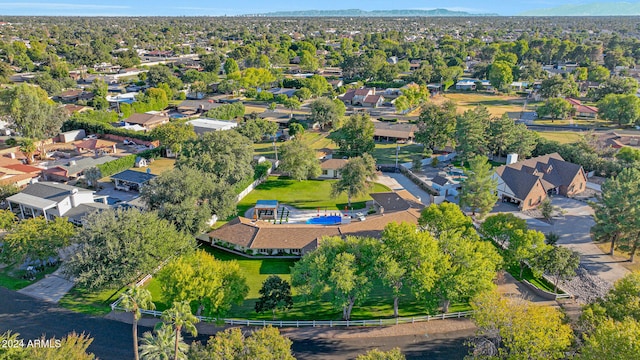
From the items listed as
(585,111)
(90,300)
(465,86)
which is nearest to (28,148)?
(90,300)

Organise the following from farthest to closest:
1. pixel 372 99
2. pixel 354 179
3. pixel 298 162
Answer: pixel 372 99
pixel 298 162
pixel 354 179

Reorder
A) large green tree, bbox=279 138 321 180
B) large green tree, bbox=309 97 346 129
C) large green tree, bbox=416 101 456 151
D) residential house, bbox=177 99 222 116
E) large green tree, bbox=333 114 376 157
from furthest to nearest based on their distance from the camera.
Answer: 1. residential house, bbox=177 99 222 116
2. large green tree, bbox=309 97 346 129
3. large green tree, bbox=416 101 456 151
4. large green tree, bbox=333 114 376 157
5. large green tree, bbox=279 138 321 180

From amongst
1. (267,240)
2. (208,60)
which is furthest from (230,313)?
(208,60)

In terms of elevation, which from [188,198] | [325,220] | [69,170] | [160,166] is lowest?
[160,166]

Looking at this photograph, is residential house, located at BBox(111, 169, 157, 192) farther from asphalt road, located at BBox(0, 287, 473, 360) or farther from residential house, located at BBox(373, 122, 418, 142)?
residential house, located at BBox(373, 122, 418, 142)

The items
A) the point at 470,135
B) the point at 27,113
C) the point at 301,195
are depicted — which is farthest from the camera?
the point at 27,113

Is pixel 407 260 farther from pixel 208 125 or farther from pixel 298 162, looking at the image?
pixel 208 125

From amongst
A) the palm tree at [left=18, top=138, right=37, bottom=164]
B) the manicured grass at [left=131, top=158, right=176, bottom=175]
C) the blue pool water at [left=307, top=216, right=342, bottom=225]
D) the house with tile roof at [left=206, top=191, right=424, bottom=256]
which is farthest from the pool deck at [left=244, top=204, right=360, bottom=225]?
the palm tree at [left=18, top=138, right=37, bottom=164]
